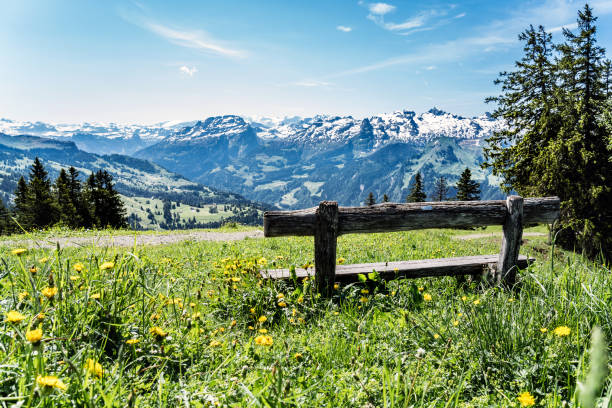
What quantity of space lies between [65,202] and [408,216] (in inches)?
2291

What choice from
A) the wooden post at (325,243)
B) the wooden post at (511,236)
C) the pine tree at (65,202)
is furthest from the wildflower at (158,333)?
the pine tree at (65,202)

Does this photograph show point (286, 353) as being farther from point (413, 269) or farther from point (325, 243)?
point (413, 269)

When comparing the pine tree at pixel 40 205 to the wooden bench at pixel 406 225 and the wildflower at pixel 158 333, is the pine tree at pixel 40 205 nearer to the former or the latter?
the wooden bench at pixel 406 225

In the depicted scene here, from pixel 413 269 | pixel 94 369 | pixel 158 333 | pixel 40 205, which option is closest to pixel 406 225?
pixel 413 269

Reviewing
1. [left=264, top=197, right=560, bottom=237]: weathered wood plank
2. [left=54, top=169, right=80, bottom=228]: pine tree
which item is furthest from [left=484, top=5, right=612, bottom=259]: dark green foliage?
[left=54, top=169, right=80, bottom=228]: pine tree

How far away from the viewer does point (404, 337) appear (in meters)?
3.20

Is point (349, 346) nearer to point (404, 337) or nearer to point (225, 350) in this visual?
point (404, 337)

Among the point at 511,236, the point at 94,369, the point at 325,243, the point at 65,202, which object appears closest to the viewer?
the point at 94,369

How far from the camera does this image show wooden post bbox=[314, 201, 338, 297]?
193 inches

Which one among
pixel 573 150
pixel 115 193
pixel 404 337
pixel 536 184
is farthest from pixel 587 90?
pixel 115 193

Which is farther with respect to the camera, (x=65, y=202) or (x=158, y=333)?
(x=65, y=202)

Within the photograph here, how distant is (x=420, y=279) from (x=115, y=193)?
53039 mm

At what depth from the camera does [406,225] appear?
5.23 m

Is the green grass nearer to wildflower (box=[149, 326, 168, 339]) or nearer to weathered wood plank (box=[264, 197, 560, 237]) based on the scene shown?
wildflower (box=[149, 326, 168, 339])
